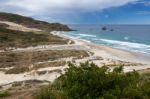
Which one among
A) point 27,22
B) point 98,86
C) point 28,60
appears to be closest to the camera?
point 98,86

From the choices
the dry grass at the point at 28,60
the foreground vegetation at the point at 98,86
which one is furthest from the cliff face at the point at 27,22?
the foreground vegetation at the point at 98,86

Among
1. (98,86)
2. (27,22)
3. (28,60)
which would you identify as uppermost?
(98,86)

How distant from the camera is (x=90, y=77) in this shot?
826 cm

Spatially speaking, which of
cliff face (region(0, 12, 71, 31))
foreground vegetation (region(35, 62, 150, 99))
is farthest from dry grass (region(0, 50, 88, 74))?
cliff face (region(0, 12, 71, 31))

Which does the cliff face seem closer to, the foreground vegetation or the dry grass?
the dry grass

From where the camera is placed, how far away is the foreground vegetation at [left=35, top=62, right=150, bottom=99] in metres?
7.93

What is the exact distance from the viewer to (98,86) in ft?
26.5

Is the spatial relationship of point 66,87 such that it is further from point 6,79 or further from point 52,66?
point 52,66

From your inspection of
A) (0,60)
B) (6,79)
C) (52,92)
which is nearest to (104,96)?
(52,92)

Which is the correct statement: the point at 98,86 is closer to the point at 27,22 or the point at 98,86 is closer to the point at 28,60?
the point at 28,60

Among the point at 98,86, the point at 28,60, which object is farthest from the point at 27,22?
the point at 98,86

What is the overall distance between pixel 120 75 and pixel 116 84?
1.00ft

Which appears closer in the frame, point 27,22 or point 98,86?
point 98,86

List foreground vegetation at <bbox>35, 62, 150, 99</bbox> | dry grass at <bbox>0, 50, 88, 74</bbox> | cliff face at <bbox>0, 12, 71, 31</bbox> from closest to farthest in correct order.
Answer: foreground vegetation at <bbox>35, 62, 150, 99</bbox> < dry grass at <bbox>0, 50, 88, 74</bbox> < cliff face at <bbox>0, 12, 71, 31</bbox>
